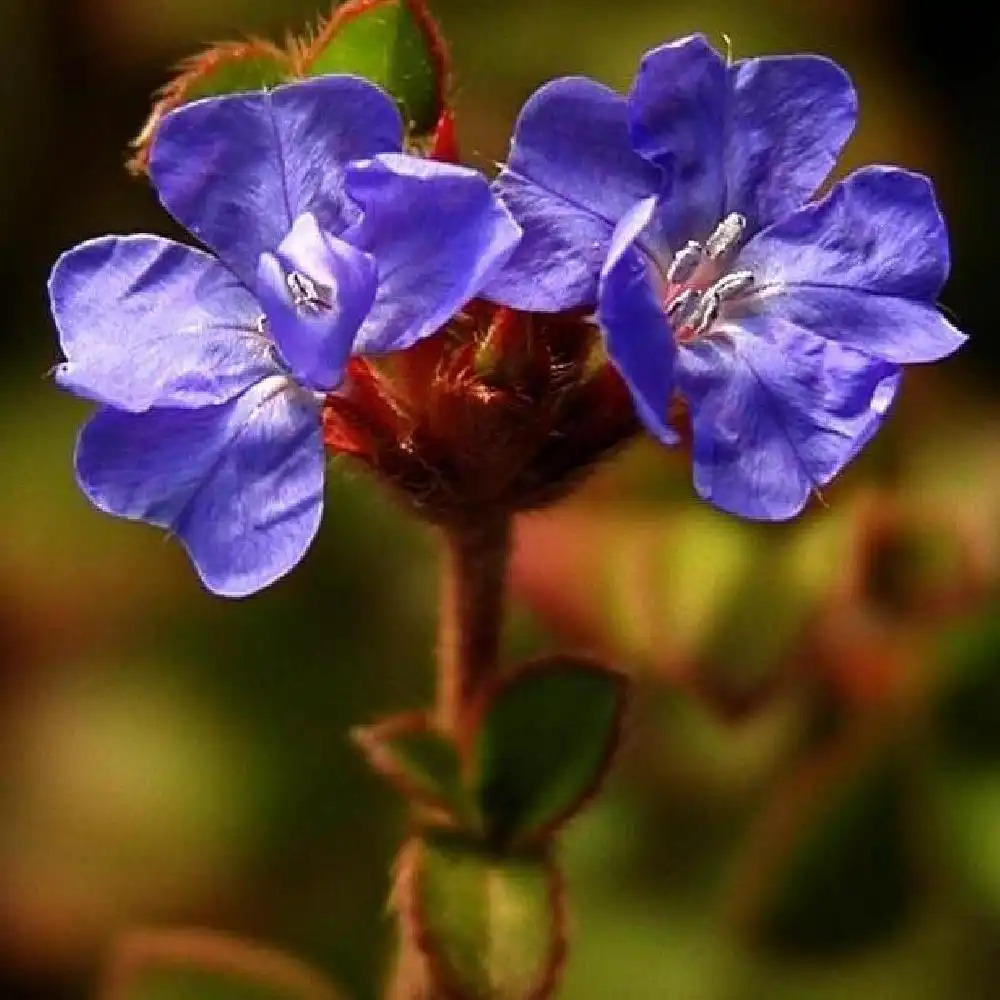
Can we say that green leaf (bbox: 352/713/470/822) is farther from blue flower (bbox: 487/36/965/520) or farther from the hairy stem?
blue flower (bbox: 487/36/965/520)

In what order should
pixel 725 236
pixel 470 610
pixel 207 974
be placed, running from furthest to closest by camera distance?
pixel 207 974 < pixel 470 610 < pixel 725 236

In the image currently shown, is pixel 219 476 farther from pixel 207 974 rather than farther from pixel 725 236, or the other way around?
pixel 207 974

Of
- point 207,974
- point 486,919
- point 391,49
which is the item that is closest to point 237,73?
point 391,49

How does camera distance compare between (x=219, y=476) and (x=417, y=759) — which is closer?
(x=219, y=476)

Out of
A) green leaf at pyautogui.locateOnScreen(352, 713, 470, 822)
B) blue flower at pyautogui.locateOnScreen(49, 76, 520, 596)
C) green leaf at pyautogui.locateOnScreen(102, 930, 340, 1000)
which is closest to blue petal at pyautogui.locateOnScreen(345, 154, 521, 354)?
blue flower at pyautogui.locateOnScreen(49, 76, 520, 596)

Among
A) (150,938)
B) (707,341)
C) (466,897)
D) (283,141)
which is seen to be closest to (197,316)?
(283,141)

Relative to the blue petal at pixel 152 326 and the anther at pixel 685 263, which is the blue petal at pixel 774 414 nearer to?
the anther at pixel 685 263
